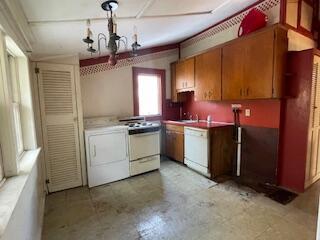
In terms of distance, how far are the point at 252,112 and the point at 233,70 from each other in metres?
0.76

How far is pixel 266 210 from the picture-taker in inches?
90.7

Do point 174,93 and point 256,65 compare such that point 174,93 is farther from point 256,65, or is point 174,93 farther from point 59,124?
point 59,124

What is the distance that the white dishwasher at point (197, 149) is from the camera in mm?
3232

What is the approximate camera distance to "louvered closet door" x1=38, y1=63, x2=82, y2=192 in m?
2.71

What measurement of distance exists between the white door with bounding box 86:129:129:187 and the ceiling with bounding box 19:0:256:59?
1.35 meters

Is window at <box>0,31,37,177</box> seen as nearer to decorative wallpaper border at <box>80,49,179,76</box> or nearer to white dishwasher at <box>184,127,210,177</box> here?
decorative wallpaper border at <box>80,49,179,76</box>

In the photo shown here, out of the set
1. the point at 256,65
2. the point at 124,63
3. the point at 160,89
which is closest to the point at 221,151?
the point at 256,65

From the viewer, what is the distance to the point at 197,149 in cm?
342

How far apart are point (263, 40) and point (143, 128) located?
89.9 inches

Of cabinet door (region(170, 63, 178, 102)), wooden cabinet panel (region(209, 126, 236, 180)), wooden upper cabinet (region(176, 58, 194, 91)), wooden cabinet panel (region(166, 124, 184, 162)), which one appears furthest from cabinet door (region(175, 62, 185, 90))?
wooden cabinet panel (region(209, 126, 236, 180))

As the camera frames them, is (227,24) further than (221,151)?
Yes

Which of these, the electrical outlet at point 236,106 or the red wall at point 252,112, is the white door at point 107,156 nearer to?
the red wall at point 252,112

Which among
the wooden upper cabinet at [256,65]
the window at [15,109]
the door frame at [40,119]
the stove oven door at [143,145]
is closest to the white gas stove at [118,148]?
the stove oven door at [143,145]

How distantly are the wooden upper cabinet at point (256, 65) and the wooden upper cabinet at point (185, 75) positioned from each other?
849 millimetres
